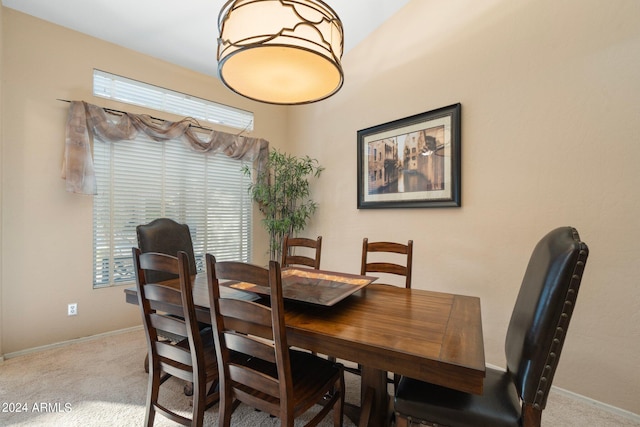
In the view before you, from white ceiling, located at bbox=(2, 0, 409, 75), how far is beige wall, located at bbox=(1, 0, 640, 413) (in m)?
0.12

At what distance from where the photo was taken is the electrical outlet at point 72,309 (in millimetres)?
2746

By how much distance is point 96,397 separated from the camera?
6.41ft

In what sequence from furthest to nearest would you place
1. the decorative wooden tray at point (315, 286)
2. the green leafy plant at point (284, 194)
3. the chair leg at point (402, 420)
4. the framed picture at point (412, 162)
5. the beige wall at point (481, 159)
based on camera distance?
1. the green leafy plant at point (284, 194)
2. the framed picture at point (412, 162)
3. the beige wall at point (481, 159)
4. the decorative wooden tray at point (315, 286)
5. the chair leg at point (402, 420)

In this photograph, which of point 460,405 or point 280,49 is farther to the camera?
point 280,49

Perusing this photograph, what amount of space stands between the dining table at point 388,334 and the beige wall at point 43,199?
152 centimetres

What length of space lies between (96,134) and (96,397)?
2.25 metres

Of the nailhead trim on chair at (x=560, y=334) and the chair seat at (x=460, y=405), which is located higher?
the nailhead trim on chair at (x=560, y=334)

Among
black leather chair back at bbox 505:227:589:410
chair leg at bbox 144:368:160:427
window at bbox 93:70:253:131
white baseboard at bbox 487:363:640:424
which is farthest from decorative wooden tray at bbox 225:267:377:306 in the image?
window at bbox 93:70:253:131

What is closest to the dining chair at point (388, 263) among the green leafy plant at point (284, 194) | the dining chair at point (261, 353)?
the dining chair at point (261, 353)

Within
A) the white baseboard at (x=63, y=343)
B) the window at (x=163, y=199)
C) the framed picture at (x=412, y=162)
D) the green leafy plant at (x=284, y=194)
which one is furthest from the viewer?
the green leafy plant at (x=284, y=194)

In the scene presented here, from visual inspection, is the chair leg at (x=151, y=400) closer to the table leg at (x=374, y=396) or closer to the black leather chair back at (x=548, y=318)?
the table leg at (x=374, y=396)

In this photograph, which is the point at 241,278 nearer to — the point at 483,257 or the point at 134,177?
the point at 483,257

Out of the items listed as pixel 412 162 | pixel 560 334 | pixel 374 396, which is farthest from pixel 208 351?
pixel 412 162

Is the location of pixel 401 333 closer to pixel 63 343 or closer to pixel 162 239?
pixel 162 239
